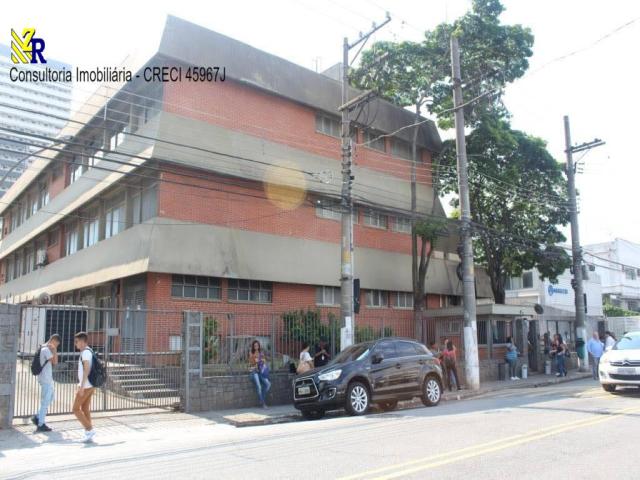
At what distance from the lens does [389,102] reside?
27.5 m

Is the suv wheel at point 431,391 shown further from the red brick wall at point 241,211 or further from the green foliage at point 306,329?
the red brick wall at point 241,211

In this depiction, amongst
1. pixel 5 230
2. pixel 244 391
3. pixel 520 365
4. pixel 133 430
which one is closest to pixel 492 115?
pixel 520 365

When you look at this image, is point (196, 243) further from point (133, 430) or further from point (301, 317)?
point (133, 430)

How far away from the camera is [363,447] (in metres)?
8.45

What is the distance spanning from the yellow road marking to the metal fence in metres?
8.06

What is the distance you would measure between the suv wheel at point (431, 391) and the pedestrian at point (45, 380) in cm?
850

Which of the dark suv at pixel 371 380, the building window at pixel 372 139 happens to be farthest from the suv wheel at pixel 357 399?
the building window at pixel 372 139

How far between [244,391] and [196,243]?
6533 millimetres

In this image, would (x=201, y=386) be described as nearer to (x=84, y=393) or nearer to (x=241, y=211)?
(x=84, y=393)

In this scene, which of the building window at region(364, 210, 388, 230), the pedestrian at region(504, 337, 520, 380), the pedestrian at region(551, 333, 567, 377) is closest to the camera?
the pedestrian at region(504, 337, 520, 380)

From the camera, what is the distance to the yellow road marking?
6738mm

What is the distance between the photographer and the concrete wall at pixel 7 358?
11578 mm

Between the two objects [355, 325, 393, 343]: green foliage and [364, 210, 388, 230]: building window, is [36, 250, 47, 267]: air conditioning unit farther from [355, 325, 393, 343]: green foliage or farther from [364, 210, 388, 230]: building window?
[355, 325, 393, 343]: green foliage

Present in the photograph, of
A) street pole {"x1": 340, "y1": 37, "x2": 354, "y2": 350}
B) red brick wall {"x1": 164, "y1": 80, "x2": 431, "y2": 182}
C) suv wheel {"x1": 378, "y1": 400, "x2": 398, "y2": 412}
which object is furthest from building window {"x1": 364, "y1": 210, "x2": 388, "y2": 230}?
suv wheel {"x1": 378, "y1": 400, "x2": 398, "y2": 412}
